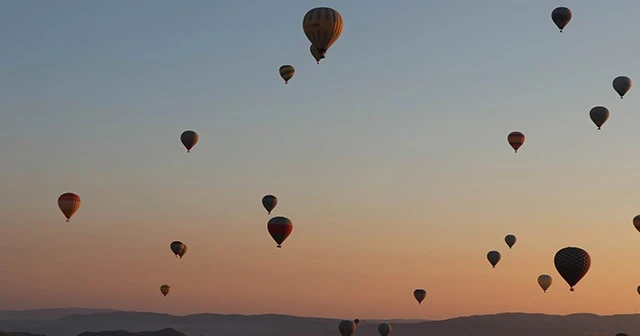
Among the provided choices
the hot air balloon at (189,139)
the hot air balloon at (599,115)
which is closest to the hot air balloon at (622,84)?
the hot air balloon at (599,115)

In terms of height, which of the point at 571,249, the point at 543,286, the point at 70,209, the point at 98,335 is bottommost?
the point at 571,249

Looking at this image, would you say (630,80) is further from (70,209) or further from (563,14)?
(70,209)

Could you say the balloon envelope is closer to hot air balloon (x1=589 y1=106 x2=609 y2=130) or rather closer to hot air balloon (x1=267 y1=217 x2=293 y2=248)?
hot air balloon (x1=267 y1=217 x2=293 y2=248)

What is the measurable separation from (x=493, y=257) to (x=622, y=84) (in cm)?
2332

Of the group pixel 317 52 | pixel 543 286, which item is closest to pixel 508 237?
pixel 543 286

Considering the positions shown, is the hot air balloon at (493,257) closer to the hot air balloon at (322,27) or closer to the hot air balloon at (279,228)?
the hot air balloon at (279,228)

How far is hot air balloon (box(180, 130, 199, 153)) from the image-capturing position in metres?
82.5

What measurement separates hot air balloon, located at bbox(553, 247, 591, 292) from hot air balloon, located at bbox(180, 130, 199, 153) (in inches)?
1168

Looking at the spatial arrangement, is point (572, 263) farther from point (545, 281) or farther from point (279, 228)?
point (545, 281)

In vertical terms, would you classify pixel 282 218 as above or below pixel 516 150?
below

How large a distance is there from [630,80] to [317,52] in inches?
1109

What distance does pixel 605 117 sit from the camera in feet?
258

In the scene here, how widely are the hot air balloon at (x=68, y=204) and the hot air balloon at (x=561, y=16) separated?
3641cm

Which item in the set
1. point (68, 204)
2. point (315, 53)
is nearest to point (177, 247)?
point (68, 204)
